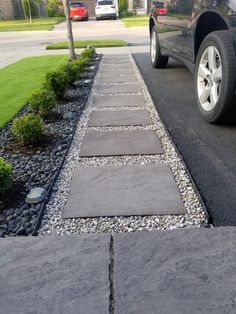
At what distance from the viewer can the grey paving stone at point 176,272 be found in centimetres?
168

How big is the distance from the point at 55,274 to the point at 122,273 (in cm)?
35

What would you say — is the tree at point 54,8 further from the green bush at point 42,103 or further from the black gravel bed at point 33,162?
the green bush at point 42,103

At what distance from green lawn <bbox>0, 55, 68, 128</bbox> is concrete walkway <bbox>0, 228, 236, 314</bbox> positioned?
111 inches

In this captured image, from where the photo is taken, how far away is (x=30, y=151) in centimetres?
368

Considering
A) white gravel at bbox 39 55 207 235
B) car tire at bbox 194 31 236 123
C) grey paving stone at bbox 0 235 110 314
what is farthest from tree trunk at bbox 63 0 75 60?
grey paving stone at bbox 0 235 110 314

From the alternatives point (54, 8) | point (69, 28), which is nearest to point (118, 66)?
point (69, 28)

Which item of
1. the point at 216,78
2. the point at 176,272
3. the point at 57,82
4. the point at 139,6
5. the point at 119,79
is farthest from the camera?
the point at 139,6

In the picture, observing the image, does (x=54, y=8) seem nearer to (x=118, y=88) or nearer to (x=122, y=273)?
(x=118, y=88)

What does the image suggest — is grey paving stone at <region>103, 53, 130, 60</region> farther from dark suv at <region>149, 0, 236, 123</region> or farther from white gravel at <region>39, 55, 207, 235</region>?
white gravel at <region>39, 55, 207, 235</region>

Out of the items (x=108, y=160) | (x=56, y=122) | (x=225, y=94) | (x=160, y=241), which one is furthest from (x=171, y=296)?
(x=56, y=122)

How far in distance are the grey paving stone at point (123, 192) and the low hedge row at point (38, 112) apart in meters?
0.51

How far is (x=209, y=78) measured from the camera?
154 inches

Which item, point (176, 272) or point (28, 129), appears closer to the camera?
point (176, 272)

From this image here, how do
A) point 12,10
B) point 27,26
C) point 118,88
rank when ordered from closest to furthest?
1. point 118,88
2. point 27,26
3. point 12,10
